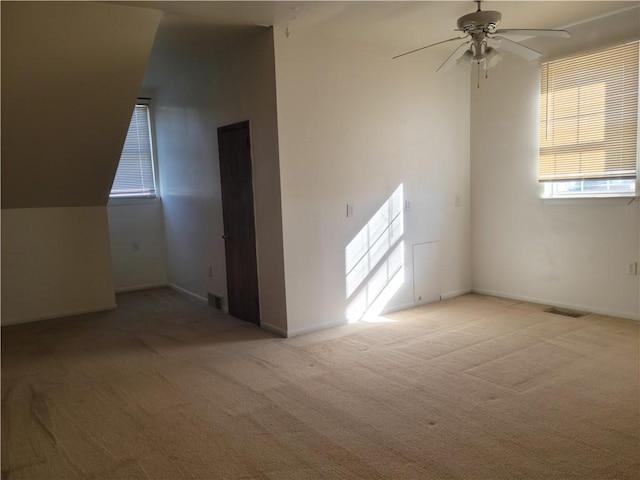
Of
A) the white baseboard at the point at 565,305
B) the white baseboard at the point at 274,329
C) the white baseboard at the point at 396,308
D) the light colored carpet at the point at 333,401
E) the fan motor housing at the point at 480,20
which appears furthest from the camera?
the white baseboard at the point at 396,308

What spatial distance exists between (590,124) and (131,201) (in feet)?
18.3

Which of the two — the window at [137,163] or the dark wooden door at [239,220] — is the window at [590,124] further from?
the window at [137,163]

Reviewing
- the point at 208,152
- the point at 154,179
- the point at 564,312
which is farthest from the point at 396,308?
the point at 154,179

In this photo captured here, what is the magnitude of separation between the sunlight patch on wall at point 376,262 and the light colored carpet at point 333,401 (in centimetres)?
31

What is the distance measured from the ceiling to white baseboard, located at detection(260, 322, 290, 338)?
8.48 ft

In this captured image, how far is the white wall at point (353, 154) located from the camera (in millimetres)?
4145

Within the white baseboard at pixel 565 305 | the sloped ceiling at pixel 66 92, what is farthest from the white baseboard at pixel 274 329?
the white baseboard at pixel 565 305

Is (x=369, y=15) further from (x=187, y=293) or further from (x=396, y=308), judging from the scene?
(x=187, y=293)

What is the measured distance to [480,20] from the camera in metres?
3.13

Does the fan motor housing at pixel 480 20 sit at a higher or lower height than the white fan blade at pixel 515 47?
higher

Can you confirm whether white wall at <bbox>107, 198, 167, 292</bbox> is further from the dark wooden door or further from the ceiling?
the ceiling

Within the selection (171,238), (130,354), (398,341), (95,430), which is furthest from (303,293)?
(171,238)

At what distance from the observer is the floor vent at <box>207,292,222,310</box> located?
5.32 meters

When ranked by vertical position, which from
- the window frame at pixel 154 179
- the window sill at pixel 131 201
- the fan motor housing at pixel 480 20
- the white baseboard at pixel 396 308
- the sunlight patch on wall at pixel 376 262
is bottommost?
the white baseboard at pixel 396 308
